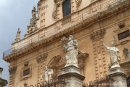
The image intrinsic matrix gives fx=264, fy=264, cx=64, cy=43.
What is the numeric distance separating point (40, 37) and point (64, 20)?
2.31 metres

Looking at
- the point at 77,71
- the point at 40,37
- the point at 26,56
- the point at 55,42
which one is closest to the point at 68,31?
the point at 55,42

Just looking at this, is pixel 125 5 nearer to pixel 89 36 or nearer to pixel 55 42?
pixel 89 36

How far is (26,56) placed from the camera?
19359 mm

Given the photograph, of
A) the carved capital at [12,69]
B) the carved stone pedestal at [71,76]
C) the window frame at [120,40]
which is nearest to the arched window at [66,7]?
the window frame at [120,40]

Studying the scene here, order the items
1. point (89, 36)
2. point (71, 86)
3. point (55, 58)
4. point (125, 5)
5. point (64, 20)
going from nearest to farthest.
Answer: point (71, 86) < point (125, 5) < point (89, 36) < point (55, 58) < point (64, 20)

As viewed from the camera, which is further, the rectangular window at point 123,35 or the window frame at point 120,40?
the rectangular window at point 123,35

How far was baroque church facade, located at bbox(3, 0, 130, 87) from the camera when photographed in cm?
1465

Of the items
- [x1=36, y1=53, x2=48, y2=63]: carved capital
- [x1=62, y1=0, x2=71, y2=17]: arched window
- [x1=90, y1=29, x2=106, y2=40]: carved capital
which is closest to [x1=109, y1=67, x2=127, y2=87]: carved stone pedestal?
[x1=90, y1=29, x2=106, y2=40]: carved capital

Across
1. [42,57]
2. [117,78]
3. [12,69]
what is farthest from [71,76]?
[12,69]

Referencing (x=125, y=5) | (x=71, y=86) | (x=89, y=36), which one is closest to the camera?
(x=71, y=86)

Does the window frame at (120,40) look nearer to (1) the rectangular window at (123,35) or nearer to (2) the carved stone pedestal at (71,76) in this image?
(1) the rectangular window at (123,35)

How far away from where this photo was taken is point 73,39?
1203cm

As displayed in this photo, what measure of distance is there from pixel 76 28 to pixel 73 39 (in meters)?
4.75

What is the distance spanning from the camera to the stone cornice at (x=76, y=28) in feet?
49.5
